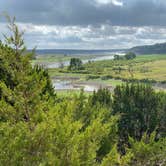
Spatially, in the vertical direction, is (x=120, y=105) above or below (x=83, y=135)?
below

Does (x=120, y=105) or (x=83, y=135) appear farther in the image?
(x=120, y=105)

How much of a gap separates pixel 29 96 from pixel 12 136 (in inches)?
94.8

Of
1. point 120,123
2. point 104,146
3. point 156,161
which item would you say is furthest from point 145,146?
point 120,123

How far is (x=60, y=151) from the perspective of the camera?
17688 millimetres

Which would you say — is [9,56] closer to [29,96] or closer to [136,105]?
[29,96]

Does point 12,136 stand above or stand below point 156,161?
above

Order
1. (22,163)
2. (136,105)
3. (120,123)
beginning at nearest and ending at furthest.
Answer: (22,163), (120,123), (136,105)

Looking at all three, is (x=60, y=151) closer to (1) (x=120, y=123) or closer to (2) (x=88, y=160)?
(2) (x=88, y=160)

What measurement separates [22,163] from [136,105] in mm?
81550

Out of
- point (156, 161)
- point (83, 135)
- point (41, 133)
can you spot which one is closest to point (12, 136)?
point (41, 133)

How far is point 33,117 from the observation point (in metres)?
19.4

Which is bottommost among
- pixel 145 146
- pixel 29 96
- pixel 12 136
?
pixel 145 146

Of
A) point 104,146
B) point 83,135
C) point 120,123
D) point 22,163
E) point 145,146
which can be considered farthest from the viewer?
point 120,123

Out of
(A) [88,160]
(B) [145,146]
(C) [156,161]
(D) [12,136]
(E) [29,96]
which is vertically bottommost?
(C) [156,161]
